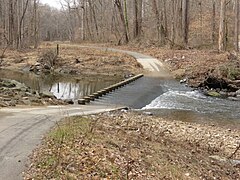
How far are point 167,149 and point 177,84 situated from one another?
1735 centimetres

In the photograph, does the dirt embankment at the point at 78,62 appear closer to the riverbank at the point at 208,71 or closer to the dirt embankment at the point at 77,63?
the dirt embankment at the point at 77,63

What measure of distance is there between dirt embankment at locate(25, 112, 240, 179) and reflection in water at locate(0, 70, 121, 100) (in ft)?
38.9

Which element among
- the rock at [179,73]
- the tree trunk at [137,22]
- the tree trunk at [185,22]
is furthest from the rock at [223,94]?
the tree trunk at [137,22]

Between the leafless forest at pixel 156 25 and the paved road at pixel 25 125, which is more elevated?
the leafless forest at pixel 156 25

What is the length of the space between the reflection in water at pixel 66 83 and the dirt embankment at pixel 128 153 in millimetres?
11865

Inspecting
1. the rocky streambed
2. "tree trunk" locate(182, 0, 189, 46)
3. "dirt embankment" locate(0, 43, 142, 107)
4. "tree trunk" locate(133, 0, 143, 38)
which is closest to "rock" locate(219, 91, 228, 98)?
"dirt embankment" locate(0, 43, 142, 107)

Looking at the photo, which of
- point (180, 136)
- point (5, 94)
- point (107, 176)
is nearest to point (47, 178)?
point (107, 176)

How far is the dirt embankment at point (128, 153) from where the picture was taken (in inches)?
300

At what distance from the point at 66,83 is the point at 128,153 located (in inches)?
837

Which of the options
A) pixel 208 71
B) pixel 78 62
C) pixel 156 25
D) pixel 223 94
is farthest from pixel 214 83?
pixel 156 25

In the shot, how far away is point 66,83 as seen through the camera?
97.8ft

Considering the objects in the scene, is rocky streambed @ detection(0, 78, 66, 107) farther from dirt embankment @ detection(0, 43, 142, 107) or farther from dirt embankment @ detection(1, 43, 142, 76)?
dirt embankment @ detection(1, 43, 142, 76)

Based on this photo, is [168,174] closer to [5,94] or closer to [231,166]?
[231,166]

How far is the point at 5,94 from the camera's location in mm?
18047
